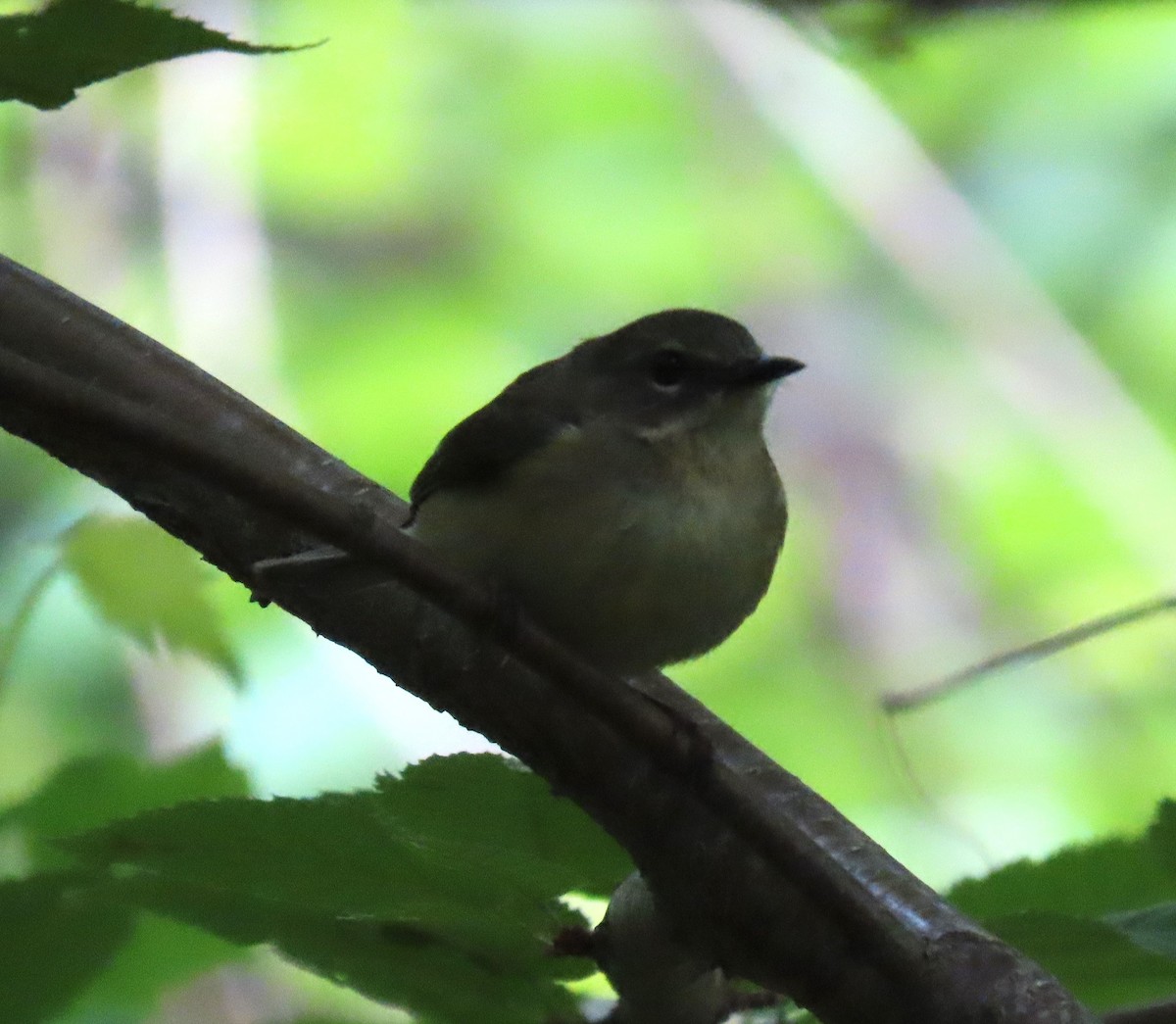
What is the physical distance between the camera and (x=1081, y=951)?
187 centimetres

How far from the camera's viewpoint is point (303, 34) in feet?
25.2

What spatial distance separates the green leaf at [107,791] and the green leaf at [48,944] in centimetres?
28

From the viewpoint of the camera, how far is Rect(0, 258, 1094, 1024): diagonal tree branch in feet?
5.46

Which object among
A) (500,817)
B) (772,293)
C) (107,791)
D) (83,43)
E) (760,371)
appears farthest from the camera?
(772,293)

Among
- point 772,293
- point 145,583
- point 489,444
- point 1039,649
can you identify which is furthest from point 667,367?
point 772,293

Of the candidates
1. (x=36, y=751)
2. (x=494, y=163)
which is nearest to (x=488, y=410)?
(x=36, y=751)

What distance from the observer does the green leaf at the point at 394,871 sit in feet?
5.98

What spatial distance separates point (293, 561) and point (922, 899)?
0.93m

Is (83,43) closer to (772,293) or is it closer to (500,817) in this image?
(500,817)

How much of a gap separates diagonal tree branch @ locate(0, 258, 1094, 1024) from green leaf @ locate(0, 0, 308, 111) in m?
0.38

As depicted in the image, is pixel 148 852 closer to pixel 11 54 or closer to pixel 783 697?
pixel 11 54

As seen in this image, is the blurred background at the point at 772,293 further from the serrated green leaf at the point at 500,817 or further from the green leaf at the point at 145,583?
the serrated green leaf at the point at 500,817

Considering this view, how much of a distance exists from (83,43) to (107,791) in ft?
3.75

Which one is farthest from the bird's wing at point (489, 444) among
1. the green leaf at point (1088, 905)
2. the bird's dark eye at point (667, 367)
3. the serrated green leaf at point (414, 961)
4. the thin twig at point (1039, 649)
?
the green leaf at point (1088, 905)
